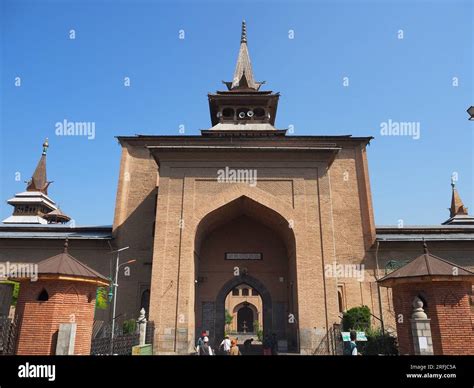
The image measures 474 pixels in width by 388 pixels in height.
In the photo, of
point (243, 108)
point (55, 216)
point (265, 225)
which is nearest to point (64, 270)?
point (265, 225)

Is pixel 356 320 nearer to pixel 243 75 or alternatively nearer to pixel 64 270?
pixel 64 270

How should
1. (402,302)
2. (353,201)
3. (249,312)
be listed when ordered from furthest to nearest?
(249,312), (353,201), (402,302)

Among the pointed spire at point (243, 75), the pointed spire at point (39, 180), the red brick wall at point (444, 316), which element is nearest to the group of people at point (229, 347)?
the red brick wall at point (444, 316)

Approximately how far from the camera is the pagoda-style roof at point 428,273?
384 inches

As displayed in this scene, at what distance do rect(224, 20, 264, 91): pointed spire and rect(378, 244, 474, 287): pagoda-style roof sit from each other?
24.1 metres

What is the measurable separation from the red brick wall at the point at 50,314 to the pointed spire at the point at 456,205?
1698 inches

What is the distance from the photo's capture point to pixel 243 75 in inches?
1277

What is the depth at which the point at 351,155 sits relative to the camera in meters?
25.0

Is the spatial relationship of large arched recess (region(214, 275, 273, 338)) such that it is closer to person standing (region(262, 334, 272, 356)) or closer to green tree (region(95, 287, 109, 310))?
person standing (region(262, 334, 272, 356))

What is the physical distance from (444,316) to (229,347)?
27.9 ft

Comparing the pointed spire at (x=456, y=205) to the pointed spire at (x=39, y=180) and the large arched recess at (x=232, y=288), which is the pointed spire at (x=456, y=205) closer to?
the large arched recess at (x=232, y=288)
